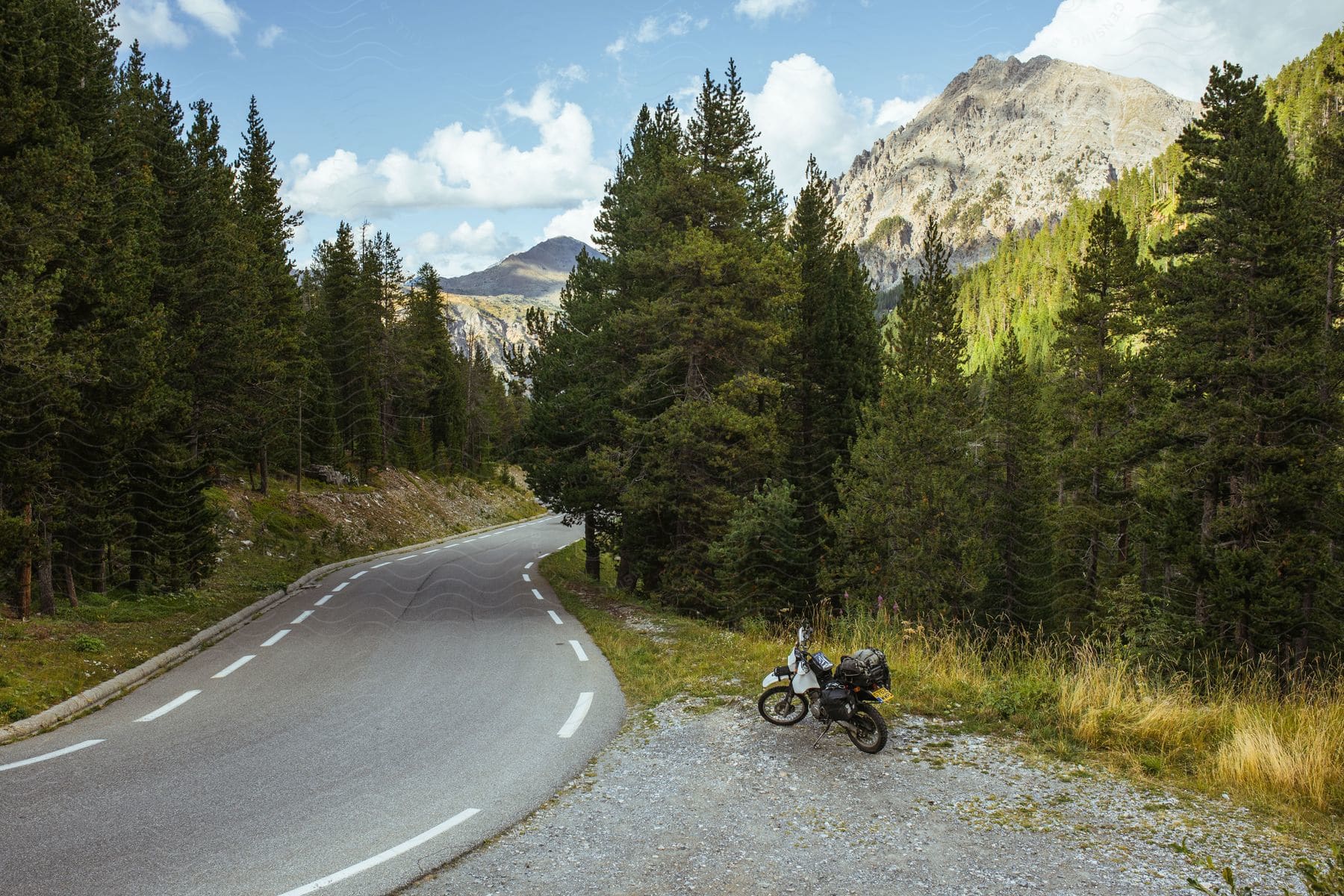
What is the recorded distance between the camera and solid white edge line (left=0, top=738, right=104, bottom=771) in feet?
22.7

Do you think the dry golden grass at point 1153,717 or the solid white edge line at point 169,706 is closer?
the dry golden grass at point 1153,717

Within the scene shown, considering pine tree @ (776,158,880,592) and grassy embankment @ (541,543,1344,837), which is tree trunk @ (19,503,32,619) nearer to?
grassy embankment @ (541,543,1344,837)

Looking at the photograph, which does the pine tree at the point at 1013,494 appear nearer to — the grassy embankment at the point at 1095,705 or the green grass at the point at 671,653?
the green grass at the point at 671,653

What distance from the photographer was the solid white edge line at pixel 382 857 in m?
4.81

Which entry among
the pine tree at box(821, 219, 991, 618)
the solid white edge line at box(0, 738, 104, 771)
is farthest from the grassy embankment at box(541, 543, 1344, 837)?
the pine tree at box(821, 219, 991, 618)

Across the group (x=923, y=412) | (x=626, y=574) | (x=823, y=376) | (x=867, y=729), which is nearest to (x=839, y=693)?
(x=867, y=729)

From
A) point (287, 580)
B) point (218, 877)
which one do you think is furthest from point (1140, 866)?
point (287, 580)

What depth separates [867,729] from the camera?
293 inches

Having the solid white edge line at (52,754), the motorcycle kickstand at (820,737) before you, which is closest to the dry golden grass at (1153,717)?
the motorcycle kickstand at (820,737)

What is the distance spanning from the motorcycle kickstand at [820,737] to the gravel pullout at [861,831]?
0.12 m

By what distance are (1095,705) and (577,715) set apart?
6055mm

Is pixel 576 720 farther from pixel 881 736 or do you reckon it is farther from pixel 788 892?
pixel 788 892

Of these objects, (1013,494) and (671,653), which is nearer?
(671,653)

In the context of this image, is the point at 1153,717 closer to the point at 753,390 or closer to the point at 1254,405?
the point at 753,390
